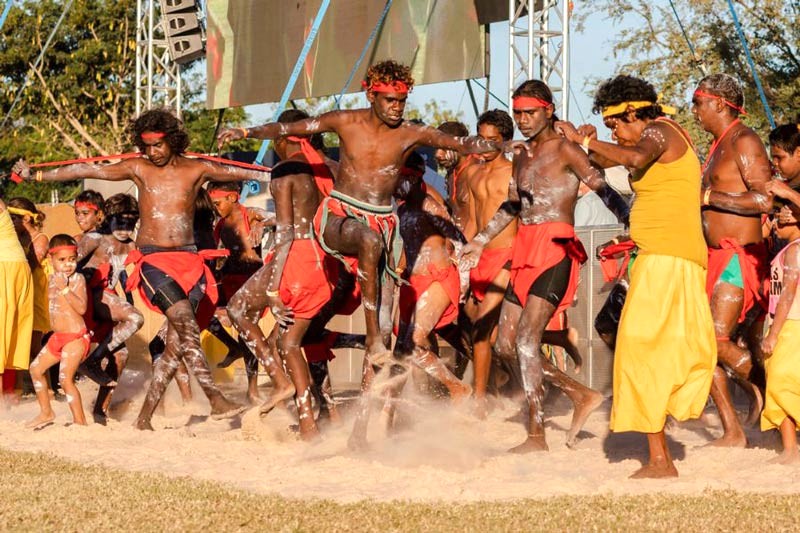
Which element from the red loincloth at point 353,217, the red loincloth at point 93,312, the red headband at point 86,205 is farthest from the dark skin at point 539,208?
the red headband at point 86,205

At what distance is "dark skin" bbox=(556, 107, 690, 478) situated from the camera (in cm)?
627

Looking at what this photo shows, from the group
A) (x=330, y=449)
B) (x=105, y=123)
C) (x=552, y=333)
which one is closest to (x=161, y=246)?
(x=330, y=449)

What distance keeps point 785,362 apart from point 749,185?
3.94 ft

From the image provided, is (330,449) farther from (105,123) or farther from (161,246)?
(105,123)

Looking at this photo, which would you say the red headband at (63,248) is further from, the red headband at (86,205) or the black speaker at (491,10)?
the black speaker at (491,10)

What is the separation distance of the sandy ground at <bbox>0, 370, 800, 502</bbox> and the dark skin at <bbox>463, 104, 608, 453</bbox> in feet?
1.04

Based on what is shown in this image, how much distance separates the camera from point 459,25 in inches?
664

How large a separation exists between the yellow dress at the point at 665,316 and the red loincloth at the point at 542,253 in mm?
1079

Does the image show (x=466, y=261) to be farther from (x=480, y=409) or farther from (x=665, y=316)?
(x=480, y=409)

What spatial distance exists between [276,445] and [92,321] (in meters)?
2.56

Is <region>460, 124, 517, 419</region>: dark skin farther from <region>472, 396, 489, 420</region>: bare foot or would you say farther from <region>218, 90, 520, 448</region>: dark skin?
<region>218, 90, 520, 448</region>: dark skin

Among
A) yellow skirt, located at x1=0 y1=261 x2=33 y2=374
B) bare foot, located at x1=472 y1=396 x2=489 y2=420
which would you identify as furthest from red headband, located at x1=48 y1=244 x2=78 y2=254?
bare foot, located at x1=472 y1=396 x2=489 y2=420

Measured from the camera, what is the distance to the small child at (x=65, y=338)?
9.07 meters

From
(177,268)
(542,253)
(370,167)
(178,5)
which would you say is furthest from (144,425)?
(178,5)
